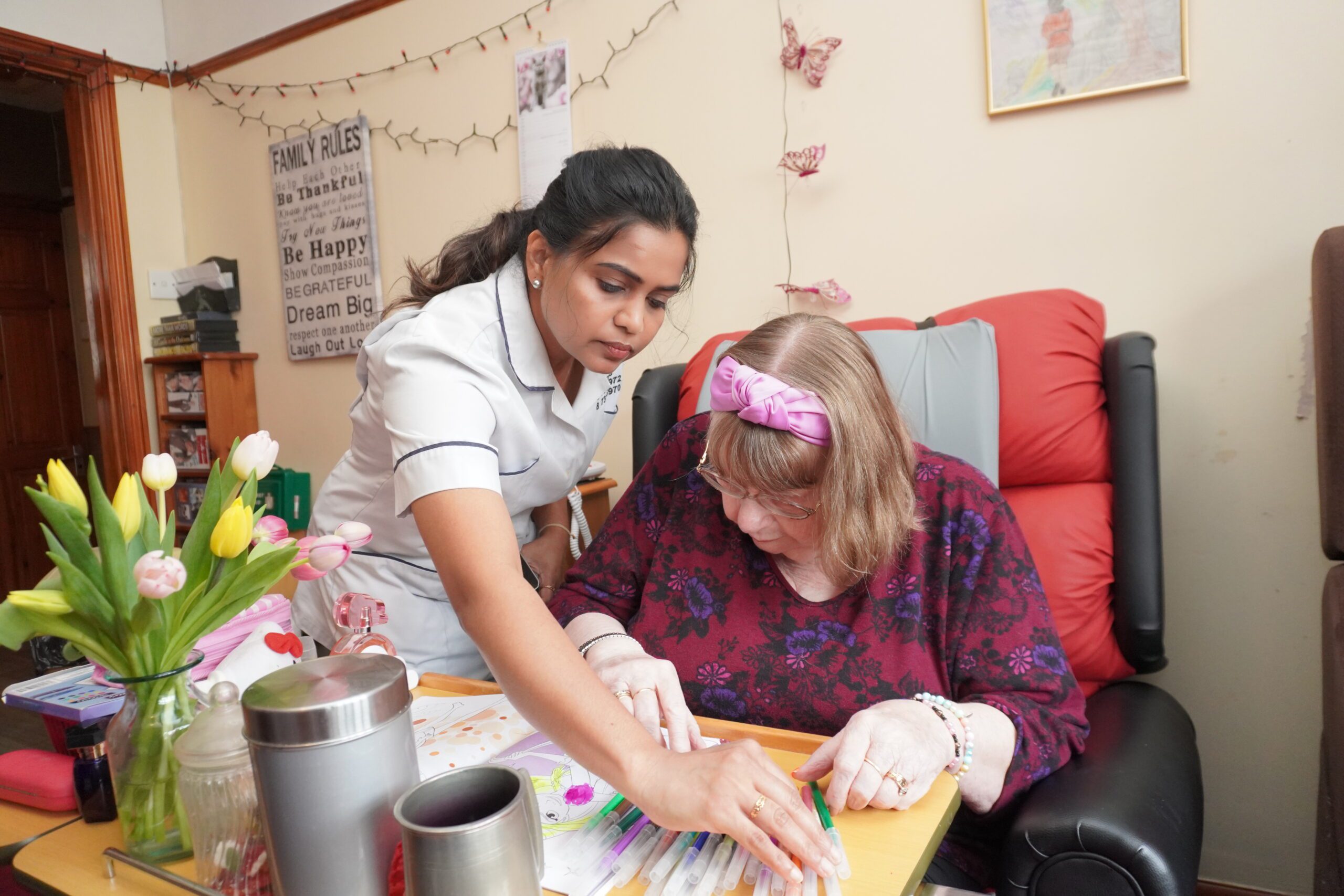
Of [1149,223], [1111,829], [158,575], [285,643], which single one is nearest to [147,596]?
[158,575]

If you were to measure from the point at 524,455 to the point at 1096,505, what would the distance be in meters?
0.86

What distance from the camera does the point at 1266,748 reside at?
1557 millimetres

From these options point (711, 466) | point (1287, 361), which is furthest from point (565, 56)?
point (1287, 361)

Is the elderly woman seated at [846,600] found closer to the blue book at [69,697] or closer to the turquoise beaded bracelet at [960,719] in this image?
the turquoise beaded bracelet at [960,719]

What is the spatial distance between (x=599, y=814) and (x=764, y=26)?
1781 millimetres

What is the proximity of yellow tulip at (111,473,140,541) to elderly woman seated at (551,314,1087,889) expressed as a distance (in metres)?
0.50

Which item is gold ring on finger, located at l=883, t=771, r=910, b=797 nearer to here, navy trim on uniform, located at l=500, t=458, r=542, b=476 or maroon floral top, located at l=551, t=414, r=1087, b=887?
maroon floral top, located at l=551, t=414, r=1087, b=887

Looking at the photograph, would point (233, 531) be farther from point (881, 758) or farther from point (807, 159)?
point (807, 159)

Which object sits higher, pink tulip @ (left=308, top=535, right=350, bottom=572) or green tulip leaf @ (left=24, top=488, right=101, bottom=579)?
green tulip leaf @ (left=24, top=488, right=101, bottom=579)

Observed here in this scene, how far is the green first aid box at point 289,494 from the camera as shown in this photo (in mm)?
2885

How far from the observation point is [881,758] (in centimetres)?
76

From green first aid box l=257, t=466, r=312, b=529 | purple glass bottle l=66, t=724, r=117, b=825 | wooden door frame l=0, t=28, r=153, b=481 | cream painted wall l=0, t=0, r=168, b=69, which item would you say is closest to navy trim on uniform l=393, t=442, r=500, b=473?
purple glass bottle l=66, t=724, r=117, b=825

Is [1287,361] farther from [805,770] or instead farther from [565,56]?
[565,56]

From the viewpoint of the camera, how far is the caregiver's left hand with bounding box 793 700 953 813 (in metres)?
0.75
